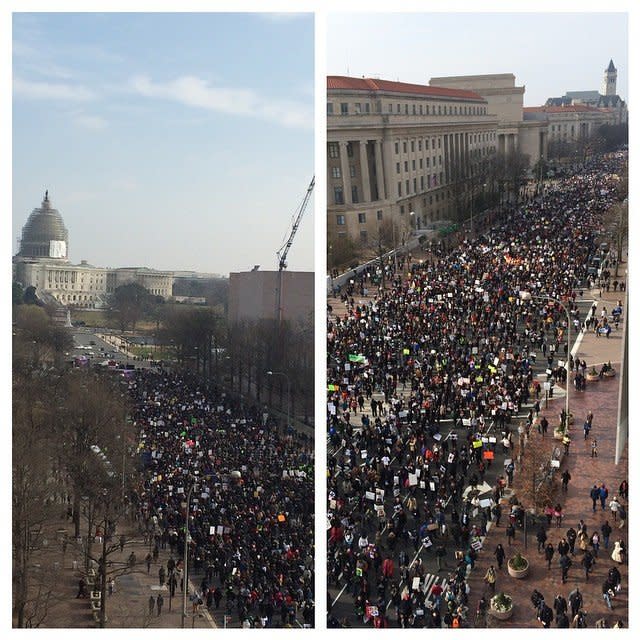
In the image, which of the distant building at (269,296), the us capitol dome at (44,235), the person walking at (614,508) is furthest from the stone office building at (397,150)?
the us capitol dome at (44,235)

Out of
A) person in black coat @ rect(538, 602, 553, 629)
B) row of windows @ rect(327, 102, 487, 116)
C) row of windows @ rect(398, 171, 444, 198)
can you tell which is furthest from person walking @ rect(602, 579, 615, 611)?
row of windows @ rect(398, 171, 444, 198)

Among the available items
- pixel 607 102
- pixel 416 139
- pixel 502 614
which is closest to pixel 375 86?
pixel 416 139

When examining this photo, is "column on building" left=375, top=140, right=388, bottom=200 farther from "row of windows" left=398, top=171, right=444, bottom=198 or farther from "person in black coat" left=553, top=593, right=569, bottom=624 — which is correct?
"person in black coat" left=553, top=593, right=569, bottom=624

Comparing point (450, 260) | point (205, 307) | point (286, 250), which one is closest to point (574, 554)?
point (450, 260)

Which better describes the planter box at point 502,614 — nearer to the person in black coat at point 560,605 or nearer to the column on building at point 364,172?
the person in black coat at point 560,605

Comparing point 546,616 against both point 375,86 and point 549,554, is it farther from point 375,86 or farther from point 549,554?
point 375,86

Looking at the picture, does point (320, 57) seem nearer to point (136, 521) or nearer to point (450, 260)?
point (136, 521)
